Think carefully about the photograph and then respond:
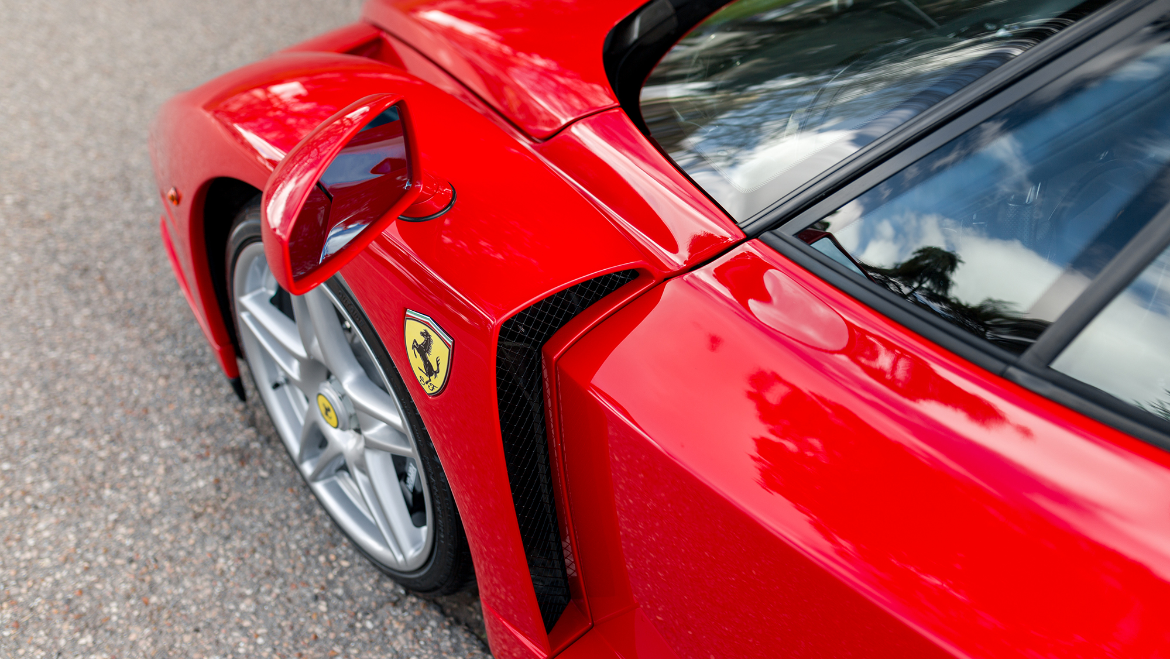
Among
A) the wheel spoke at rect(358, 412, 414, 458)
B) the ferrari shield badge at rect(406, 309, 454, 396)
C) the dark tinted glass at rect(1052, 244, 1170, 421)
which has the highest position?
the dark tinted glass at rect(1052, 244, 1170, 421)

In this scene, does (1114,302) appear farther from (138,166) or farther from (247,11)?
(247,11)

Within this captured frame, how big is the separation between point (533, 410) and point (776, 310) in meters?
0.41

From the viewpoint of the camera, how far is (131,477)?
2.11 metres

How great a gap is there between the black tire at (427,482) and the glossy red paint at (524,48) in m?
0.48

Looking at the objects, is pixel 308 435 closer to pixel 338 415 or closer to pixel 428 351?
pixel 338 415

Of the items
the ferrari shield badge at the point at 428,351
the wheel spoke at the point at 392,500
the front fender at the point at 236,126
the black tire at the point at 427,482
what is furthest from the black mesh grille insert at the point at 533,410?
the front fender at the point at 236,126

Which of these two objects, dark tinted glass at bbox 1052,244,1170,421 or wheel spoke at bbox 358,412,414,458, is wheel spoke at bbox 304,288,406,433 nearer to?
wheel spoke at bbox 358,412,414,458

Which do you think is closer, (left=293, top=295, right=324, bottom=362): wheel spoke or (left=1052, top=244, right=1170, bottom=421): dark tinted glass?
(left=1052, top=244, right=1170, bottom=421): dark tinted glass

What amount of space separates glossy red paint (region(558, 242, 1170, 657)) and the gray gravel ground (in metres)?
1.02

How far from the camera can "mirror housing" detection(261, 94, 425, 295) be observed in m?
0.97

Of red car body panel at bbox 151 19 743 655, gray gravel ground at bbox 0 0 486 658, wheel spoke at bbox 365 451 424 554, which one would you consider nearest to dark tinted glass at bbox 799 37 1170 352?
red car body panel at bbox 151 19 743 655

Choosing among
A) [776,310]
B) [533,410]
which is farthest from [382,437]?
[776,310]

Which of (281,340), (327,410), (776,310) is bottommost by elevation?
(327,410)

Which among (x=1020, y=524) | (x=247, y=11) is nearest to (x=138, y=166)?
(x=247, y=11)
